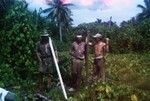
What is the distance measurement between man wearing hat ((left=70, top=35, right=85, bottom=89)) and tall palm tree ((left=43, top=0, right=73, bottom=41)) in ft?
257

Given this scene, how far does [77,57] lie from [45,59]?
1.07 meters

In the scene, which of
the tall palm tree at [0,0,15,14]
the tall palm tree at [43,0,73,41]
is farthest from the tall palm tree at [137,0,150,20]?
the tall palm tree at [0,0,15,14]

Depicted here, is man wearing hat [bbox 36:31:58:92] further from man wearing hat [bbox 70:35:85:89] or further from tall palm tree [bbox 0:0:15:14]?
tall palm tree [bbox 0:0:15:14]

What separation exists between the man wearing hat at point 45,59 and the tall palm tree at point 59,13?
257 feet

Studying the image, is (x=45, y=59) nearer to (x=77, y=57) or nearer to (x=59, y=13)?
(x=77, y=57)

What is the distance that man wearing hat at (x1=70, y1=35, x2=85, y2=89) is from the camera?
1606 centimetres

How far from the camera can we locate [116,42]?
5416cm

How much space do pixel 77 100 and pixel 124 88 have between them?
1.15 m

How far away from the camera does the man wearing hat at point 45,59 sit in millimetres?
16125

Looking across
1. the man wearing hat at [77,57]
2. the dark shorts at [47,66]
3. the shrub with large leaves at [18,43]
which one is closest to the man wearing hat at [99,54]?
the man wearing hat at [77,57]

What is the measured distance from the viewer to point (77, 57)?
53.3 feet

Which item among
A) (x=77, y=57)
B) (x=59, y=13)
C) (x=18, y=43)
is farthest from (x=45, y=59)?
(x=59, y=13)

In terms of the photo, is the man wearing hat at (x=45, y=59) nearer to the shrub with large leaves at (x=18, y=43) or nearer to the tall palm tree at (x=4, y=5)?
the shrub with large leaves at (x=18, y=43)

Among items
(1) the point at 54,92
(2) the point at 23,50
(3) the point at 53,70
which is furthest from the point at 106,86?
(2) the point at 23,50
